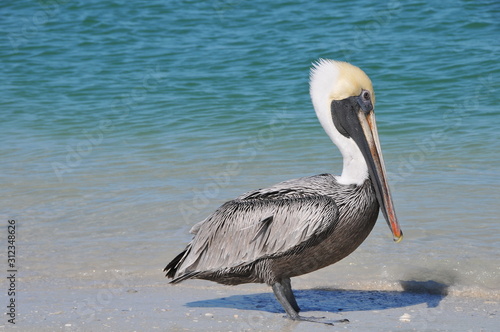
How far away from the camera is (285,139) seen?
942 centimetres

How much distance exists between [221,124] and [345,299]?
5.47m

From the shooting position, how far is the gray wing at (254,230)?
4559 millimetres

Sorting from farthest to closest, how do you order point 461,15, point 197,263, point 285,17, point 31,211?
point 285,17, point 461,15, point 31,211, point 197,263

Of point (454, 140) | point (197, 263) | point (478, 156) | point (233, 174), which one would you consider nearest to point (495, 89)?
point (454, 140)

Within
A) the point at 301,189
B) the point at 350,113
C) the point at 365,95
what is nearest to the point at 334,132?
the point at 350,113

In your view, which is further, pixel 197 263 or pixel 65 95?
pixel 65 95

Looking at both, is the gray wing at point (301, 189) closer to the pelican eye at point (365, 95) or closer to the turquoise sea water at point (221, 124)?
the pelican eye at point (365, 95)

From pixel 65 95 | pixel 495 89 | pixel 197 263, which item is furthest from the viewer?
pixel 65 95

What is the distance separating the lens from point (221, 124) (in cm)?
1034

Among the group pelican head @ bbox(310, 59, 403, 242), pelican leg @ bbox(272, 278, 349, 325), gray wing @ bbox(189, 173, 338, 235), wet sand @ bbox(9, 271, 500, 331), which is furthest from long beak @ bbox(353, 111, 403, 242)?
pelican leg @ bbox(272, 278, 349, 325)

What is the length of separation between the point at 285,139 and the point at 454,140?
1886 mm

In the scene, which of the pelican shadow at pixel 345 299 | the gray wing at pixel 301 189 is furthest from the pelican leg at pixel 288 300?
the gray wing at pixel 301 189

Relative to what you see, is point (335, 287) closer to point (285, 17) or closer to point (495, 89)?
point (495, 89)

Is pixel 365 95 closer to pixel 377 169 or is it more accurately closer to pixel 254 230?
pixel 377 169
